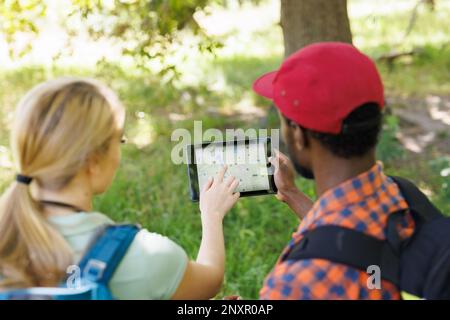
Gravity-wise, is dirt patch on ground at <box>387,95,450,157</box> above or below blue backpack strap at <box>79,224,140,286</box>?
below

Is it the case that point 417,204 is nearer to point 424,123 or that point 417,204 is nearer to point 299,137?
point 299,137

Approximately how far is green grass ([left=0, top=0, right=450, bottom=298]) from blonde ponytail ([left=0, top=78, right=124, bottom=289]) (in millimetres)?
1926

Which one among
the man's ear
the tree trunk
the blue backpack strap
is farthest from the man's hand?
the tree trunk

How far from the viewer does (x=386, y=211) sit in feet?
6.33

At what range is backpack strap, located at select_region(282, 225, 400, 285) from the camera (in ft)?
5.79

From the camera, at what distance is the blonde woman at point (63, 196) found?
185 cm

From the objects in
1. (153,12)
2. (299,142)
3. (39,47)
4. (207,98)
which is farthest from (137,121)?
(299,142)

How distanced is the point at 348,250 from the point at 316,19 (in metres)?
3.27

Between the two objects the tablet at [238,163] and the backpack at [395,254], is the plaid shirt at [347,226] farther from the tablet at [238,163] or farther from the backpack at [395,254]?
the tablet at [238,163]

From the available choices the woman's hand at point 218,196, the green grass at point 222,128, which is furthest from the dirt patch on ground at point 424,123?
the woman's hand at point 218,196

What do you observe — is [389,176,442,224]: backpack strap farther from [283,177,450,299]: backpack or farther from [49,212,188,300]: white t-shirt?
[49,212,188,300]: white t-shirt

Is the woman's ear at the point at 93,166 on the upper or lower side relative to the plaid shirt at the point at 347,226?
upper

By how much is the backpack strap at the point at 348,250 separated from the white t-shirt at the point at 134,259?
0.37m

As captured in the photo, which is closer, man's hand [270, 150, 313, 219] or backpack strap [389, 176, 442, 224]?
backpack strap [389, 176, 442, 224]
